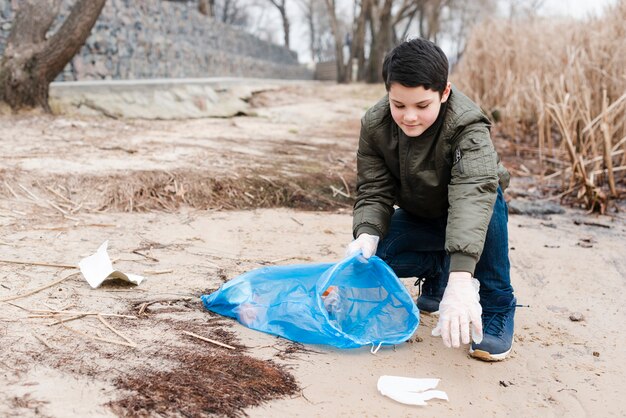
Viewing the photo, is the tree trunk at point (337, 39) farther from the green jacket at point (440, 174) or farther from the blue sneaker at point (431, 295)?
the green jacket at point (440, 174)

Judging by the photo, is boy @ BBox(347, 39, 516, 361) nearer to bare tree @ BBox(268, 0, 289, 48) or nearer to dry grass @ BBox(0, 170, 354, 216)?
dry grass @ BBox(0, 170, 354, 216)

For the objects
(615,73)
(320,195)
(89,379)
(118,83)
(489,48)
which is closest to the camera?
(89,379)

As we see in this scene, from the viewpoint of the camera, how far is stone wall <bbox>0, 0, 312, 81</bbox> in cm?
914

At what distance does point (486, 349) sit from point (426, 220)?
21.2 inches

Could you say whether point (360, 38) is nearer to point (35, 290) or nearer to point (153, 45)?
point (153, 45)

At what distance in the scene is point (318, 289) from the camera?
6.77 feet

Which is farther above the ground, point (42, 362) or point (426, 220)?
point (426, 220)

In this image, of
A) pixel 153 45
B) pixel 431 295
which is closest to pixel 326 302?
pixel 431 295

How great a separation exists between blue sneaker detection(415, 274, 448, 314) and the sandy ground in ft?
0.14

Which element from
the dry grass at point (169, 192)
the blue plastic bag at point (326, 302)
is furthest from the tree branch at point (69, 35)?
the blue plastic bag at point (326, 302)

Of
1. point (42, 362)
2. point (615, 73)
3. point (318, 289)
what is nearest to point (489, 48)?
point (615, 73)

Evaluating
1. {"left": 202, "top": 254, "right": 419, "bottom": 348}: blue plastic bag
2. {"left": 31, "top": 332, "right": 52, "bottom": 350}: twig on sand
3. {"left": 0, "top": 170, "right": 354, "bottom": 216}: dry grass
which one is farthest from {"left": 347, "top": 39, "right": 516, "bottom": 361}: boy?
{"left": 0, "top": 170, "right": 354, "bottom": 216}: dry grass

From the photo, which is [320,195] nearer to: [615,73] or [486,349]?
[486,349]

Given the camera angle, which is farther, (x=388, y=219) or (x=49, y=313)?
(x=388, y=219)
